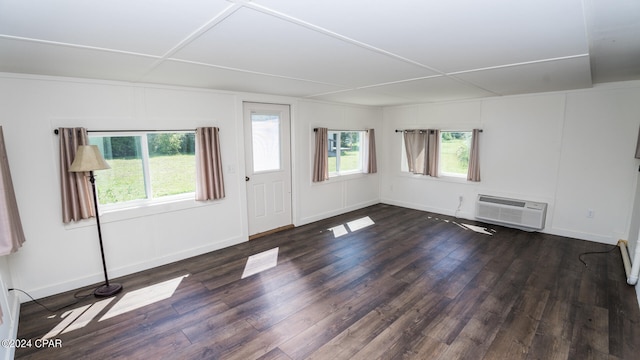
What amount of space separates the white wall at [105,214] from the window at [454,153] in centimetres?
341

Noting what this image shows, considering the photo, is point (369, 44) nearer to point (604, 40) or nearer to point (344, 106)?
point (604, 40)

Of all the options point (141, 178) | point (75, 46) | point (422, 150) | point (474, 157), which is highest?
point (75, 46)

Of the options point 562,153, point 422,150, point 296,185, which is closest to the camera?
point 562,153

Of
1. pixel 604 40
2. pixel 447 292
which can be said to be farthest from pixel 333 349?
pixel 604 40

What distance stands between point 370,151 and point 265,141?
8.67 ft

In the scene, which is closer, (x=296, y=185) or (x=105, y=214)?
(x=105, y=214)

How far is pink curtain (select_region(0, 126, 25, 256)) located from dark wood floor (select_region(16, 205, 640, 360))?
822 mm

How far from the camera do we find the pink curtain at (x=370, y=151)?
6613mm

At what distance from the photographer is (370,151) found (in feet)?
21.8

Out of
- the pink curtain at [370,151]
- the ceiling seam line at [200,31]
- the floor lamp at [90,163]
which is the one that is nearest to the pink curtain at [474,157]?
the pink curtain at [370,151]

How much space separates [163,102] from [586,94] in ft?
19.2

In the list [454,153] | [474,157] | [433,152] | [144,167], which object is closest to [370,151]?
[433,152]

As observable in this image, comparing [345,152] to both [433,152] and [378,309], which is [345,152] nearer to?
[433,152]

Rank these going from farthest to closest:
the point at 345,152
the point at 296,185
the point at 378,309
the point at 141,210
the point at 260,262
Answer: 1. the point at 345,152
2. the point at 296,185
3. the point at 260,262
4. the point at 141,210
5. the point at 378,309
